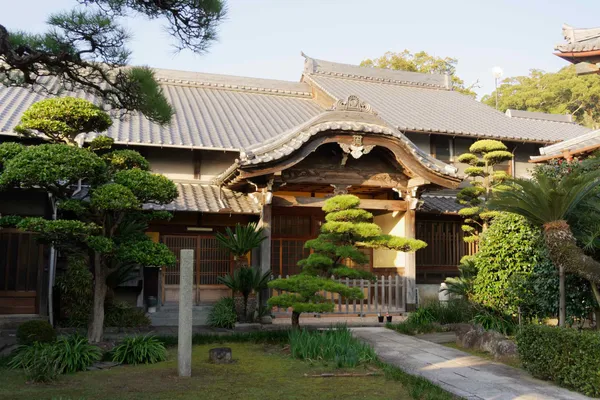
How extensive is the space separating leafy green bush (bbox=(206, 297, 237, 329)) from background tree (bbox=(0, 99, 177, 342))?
3396 mm

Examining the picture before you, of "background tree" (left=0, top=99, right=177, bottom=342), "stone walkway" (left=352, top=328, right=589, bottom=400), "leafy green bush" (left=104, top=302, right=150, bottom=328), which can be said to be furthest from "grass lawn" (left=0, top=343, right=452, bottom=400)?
"leafy green bush" (left=104, top=302, right=150, bottom=328)

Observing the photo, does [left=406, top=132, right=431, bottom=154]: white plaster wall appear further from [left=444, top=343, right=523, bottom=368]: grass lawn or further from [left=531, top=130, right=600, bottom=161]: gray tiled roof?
[left=444, top=343, right=523, bottom=368]: grass lawn

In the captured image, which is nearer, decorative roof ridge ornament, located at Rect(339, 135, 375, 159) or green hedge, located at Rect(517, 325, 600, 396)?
green hedge, located at Rect(517, 325, 600, 396)

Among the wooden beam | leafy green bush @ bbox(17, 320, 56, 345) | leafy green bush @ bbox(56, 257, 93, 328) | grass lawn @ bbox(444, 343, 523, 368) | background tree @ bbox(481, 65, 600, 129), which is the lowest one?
grass lawn @ bbox(444, 343, 523, 368)

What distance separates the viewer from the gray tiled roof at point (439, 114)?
19625 millimetres

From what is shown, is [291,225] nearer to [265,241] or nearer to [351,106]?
[265,241]

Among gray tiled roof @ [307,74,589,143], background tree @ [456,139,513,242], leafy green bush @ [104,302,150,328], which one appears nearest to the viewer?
leafy green bush @ [104,302,150,328]

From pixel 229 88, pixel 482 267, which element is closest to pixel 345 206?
pixel 482 267

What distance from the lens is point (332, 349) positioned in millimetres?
9812

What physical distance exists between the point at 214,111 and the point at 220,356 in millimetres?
11908

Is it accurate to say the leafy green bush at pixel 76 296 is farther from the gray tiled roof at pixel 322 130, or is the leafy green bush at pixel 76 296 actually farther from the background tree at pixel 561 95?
the background tree at pixel 561 95

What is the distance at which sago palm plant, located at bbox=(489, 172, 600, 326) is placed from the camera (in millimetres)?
8242

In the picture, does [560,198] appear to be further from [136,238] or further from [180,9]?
[136,238]

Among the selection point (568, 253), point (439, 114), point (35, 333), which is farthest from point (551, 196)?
point (439, 114)
